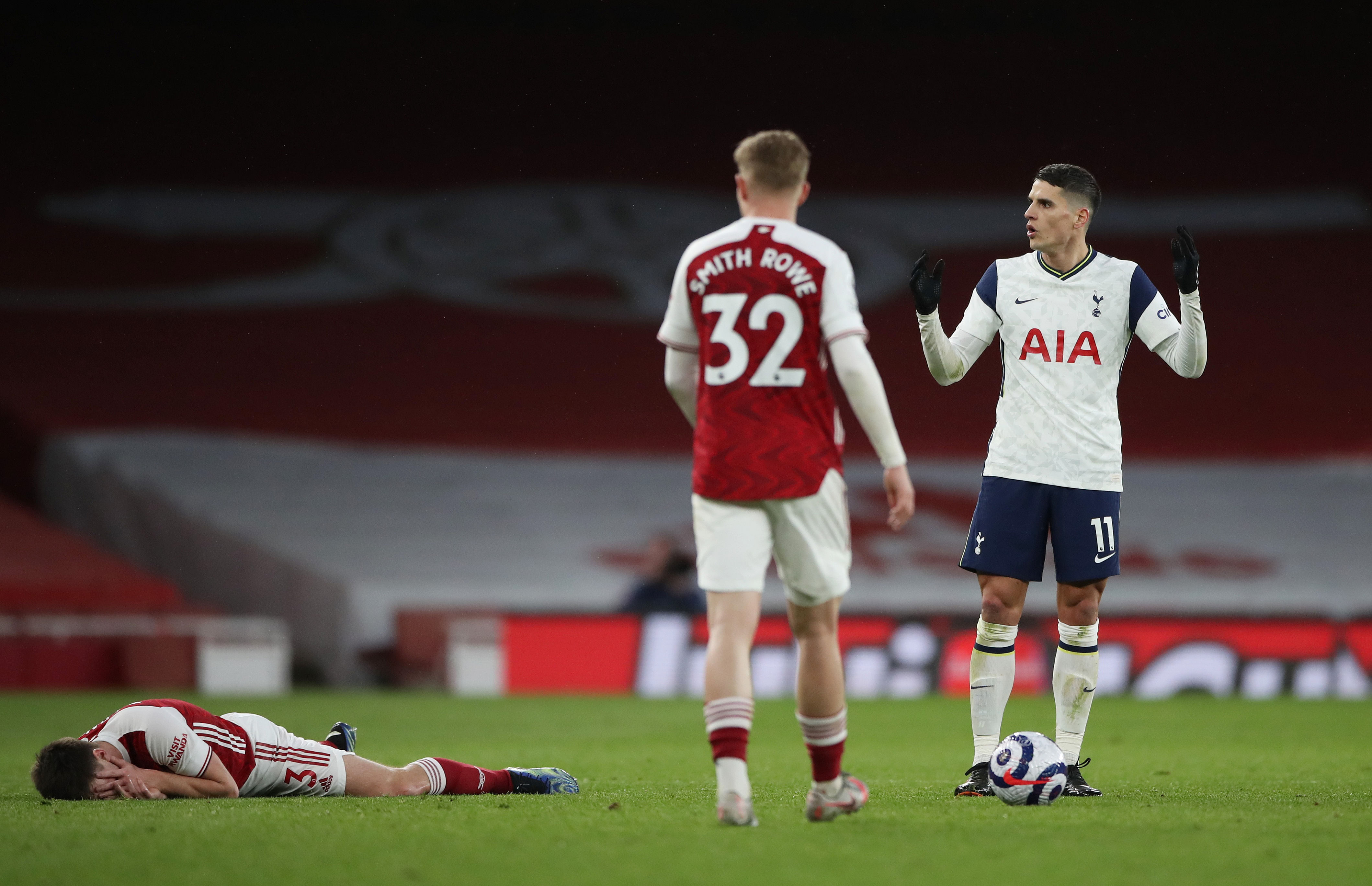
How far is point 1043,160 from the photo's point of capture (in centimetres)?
2330

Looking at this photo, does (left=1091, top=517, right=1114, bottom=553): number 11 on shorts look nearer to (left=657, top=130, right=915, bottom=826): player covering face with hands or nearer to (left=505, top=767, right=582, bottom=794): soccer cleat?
(left=657, top=130, right=915, bottom=826): player covering face with hands

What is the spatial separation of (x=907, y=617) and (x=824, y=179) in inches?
444

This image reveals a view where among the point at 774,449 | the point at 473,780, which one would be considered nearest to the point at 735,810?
the point at 774,449

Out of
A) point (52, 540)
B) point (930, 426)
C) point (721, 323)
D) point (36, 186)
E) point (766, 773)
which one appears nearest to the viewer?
point (721, 323)

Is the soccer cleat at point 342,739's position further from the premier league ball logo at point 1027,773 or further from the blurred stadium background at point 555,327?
the blurred stadium background at point 555,327

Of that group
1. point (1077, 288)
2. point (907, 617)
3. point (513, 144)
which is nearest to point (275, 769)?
point (1077, 288)

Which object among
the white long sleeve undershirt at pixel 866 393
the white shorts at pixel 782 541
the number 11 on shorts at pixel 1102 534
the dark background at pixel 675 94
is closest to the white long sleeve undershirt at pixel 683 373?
the white long sleeve undershirt at pixel 866 393

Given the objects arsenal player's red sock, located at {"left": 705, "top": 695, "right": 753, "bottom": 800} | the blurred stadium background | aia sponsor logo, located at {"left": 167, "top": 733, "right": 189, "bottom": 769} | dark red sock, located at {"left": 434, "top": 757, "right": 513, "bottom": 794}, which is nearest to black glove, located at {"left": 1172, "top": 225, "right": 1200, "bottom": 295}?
arsenal player's red sock, located at {"left": 705, "top": 695, "right": 753, "bottom": 800}

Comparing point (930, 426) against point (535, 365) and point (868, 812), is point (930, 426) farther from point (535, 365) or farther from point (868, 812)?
point (868, 812)

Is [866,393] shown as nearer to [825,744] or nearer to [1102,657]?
[825,744]

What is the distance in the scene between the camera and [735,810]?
428 cm

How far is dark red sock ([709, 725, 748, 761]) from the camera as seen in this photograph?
168 inches

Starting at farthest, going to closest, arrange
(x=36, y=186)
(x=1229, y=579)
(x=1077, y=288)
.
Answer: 1. (x=36, y=186)
2. (x=1229, y=579)
3. (x=1077, y=288)

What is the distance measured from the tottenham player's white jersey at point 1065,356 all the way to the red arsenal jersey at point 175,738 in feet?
8.80
